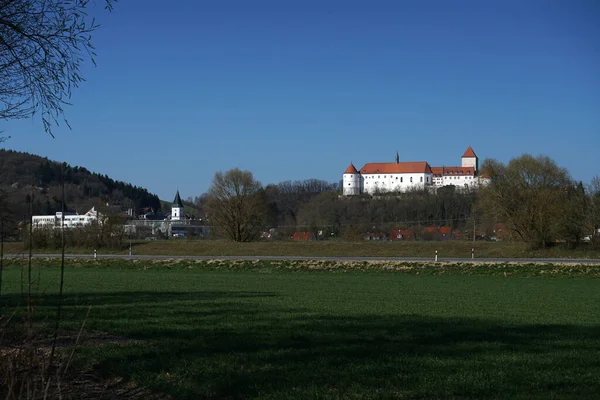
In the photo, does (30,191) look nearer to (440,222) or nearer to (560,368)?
(560,368)

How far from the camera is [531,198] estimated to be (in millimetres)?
56594

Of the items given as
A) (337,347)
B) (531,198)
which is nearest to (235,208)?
(531,198)

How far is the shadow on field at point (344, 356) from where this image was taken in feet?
21.2

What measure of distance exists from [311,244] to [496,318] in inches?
1827

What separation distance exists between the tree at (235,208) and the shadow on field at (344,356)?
59485mm

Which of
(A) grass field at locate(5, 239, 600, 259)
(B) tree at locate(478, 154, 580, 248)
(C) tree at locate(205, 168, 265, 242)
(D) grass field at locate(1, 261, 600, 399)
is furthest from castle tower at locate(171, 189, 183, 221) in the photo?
(D) grass field at locate(1, 261, 600, 399)

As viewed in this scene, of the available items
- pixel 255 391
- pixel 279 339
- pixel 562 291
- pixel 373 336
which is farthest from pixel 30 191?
pixel 562 291

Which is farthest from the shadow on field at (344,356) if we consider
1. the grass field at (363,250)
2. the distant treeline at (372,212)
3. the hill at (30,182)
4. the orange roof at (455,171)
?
the orange roof at (455,171)

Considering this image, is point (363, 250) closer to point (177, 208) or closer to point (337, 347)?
point (337, 347)

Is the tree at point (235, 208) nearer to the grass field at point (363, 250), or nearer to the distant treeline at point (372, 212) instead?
the grass field at point (363, 250)

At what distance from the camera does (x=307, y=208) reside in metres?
110

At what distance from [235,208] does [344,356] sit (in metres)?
64.8

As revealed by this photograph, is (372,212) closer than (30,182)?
No

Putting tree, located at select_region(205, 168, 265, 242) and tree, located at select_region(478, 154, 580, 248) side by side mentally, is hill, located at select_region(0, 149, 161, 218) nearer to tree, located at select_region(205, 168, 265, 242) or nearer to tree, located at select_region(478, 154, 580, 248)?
tree, located at select_region(478, 154, 580, 248)
